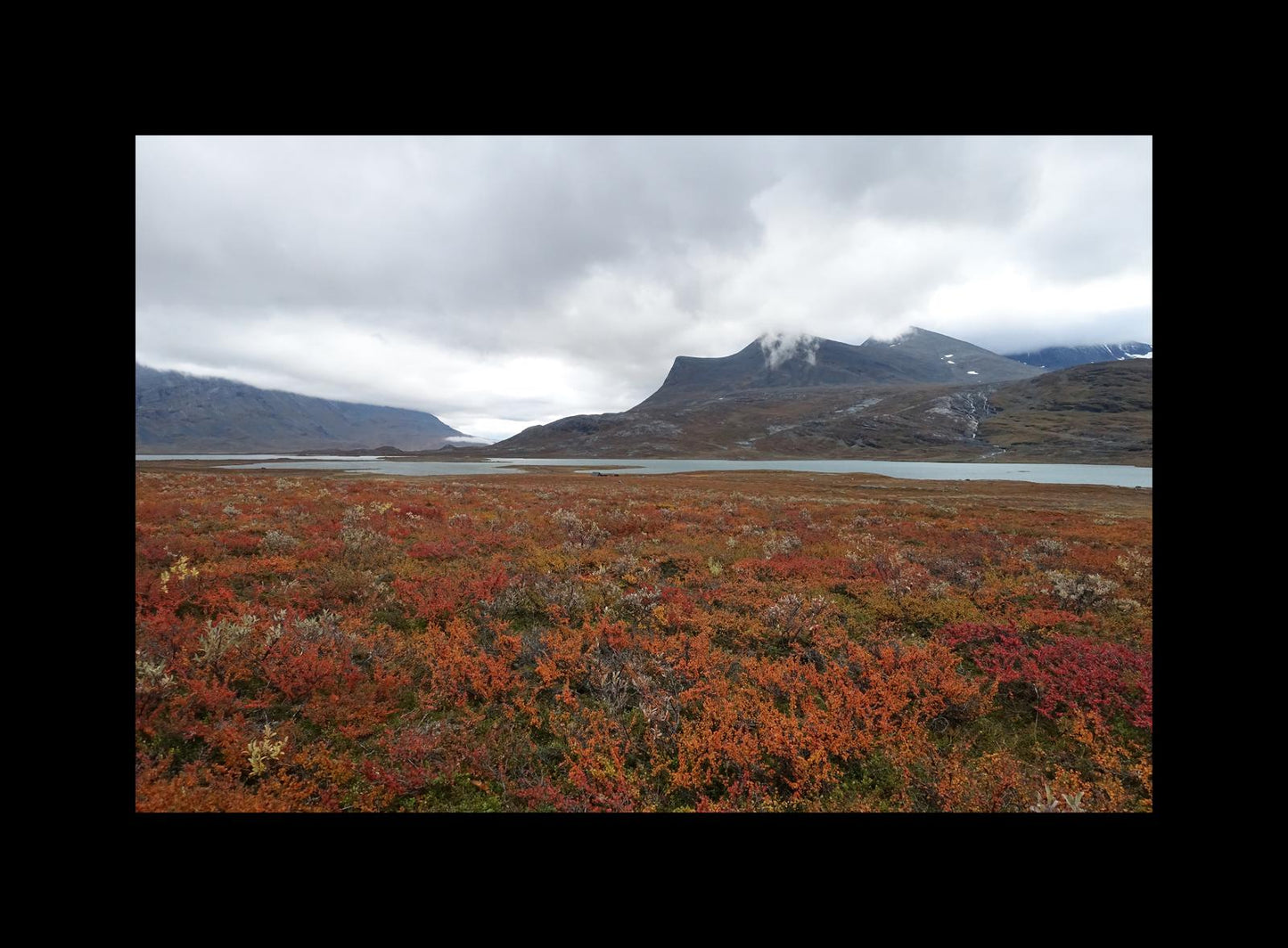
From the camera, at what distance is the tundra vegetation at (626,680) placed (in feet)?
14.4

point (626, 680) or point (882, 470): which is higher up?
point (882, 470)

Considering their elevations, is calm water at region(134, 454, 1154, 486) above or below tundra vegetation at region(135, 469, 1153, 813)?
above

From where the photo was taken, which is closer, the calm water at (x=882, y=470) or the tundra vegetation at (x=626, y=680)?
the tundra vegetation at (x=626, y=680)

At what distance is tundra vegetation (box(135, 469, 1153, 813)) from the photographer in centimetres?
439

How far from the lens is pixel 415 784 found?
4.28 m

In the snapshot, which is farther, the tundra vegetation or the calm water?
the calm water

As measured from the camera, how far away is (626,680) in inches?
250

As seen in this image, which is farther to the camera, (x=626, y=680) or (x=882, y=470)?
(x=882, y=470)

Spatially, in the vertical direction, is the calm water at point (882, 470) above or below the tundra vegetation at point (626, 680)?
above
